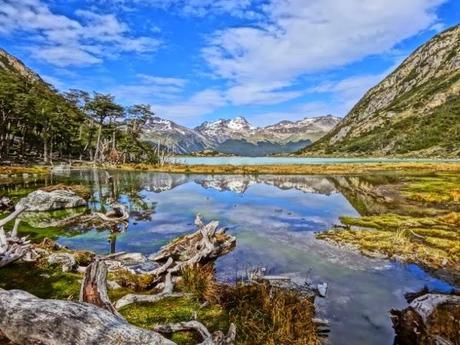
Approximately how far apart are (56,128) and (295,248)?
108 m

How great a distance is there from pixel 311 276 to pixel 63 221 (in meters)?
21.3

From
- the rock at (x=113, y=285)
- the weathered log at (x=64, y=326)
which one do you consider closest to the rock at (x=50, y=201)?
the rock at (x=113, y=285)

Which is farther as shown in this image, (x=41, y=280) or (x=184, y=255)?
(x=184, y=255)

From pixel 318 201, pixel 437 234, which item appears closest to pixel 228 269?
pixel 437 234

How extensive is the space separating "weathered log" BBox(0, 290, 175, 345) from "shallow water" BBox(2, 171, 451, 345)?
7612mm

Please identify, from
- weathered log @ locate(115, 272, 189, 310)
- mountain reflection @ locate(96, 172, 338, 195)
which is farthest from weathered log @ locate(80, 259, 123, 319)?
mountain reflection @ locate(96, 172, 338, 195)

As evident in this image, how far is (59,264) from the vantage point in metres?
16.8

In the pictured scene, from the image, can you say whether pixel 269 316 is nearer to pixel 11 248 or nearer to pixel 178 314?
pixel 178 314

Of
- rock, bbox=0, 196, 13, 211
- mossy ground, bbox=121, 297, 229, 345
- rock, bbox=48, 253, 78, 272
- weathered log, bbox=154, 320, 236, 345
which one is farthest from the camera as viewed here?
rock, bbox=0, 196, 13, 211

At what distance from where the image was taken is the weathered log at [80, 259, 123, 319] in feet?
31.8

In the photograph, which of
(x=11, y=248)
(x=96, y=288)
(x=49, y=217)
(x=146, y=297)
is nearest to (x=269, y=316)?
(x=146, y=297)

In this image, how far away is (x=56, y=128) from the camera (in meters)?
115

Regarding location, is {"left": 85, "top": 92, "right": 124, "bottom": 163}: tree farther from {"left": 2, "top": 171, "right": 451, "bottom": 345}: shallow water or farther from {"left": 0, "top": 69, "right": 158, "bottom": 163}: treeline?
{"left": 2, "top": 171, "right": 451, "bottom": 345}: shallow water

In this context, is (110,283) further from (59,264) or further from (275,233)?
(275,233)
